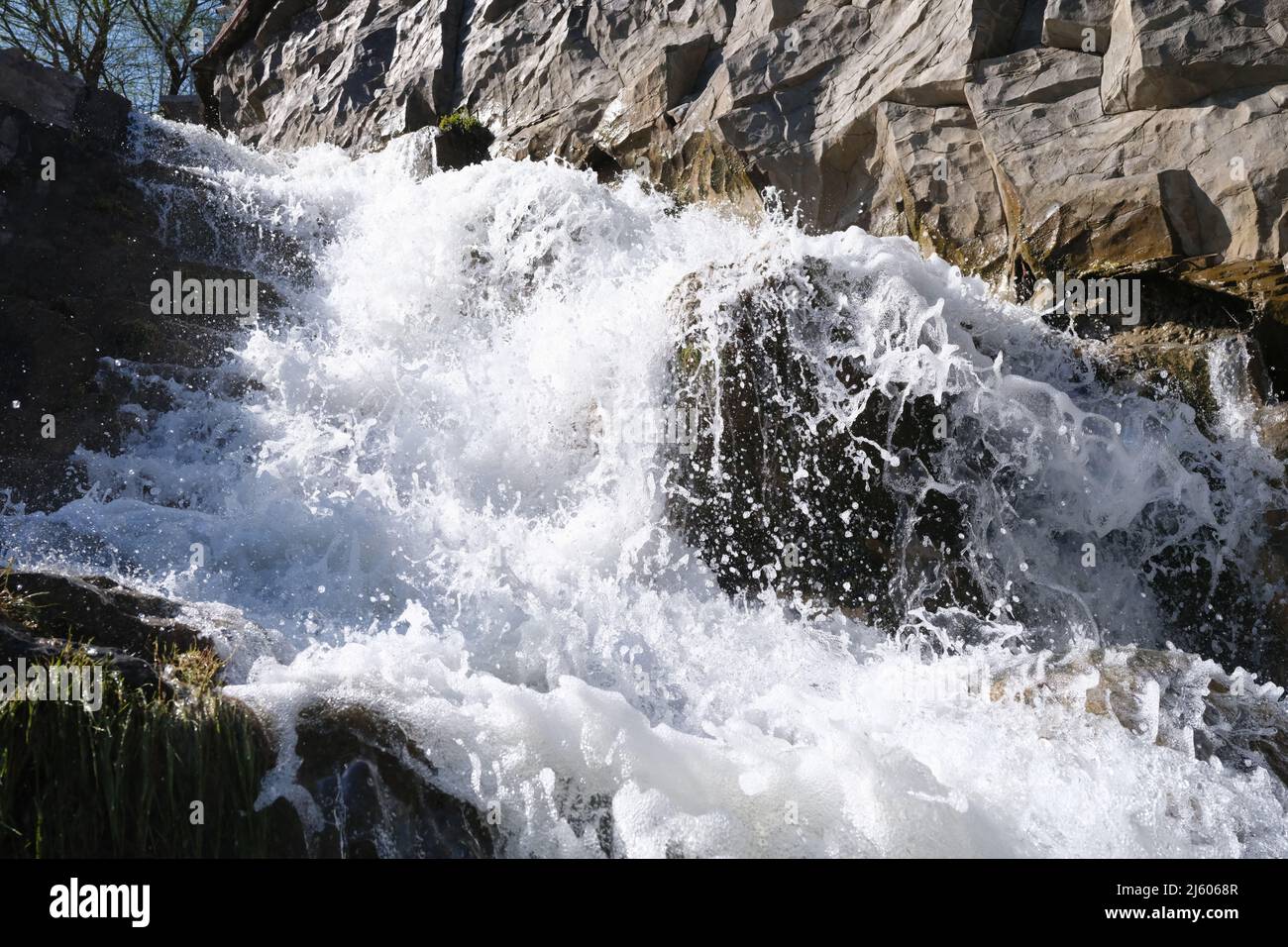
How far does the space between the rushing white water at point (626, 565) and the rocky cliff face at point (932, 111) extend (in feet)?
4.75

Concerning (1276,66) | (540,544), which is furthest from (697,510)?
(1276,66)

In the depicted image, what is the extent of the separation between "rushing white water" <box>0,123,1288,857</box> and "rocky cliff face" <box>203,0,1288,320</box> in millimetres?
1447

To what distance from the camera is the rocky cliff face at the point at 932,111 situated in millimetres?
7664

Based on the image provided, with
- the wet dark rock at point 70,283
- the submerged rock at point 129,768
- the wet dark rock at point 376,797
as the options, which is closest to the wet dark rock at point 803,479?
the wet dark rock at point 376,797

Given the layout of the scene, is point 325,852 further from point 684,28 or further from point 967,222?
point 684,28

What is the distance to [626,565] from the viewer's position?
612cm

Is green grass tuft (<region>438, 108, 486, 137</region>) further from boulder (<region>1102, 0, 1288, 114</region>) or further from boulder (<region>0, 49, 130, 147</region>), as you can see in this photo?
boulder (<region>1102, 0, 1288, 114</region>)

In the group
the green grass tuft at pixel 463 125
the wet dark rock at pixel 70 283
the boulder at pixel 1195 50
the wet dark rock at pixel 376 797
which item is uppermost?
the green grass tuft at pixel 463 125

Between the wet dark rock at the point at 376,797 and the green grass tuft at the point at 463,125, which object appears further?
the green grass tuft at the point at 463,125

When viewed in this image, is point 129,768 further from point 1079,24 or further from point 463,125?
point 463,125

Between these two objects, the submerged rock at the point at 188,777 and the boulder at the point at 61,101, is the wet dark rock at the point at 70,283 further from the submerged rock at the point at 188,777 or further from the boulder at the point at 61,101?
the submerged rock at the point at 188,777

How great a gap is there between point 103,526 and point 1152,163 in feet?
24.8

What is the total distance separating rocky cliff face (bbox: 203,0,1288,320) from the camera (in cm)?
766

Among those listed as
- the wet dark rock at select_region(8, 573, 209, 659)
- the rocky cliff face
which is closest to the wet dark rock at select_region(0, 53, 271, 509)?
the wet dark rock at select_region(8, 573, 209, 659)
